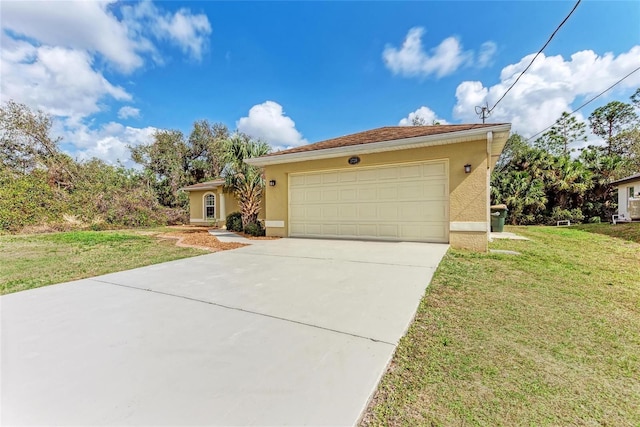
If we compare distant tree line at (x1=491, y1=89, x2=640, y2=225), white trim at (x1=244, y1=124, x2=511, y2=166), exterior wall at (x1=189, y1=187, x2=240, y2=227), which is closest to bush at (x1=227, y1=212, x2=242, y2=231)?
exterior wall at (x1=189, y1=187, x2=240, y2=227)

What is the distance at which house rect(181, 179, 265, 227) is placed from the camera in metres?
16.3

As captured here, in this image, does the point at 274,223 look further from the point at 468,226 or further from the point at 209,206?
the point at 209,206

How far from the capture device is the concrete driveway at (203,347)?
158cm

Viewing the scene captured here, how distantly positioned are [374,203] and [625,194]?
18.3 metres

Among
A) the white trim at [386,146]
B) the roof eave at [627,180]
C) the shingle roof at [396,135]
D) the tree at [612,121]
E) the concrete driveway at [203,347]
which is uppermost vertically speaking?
the tree at [612,121]

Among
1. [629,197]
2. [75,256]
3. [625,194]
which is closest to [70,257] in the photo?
[75,256]

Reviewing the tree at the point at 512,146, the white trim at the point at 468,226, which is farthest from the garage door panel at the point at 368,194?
the tree at the point at 512,146

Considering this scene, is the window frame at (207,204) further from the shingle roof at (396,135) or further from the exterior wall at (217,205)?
the shingle roof at (396,135)

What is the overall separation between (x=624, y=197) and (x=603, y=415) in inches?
872

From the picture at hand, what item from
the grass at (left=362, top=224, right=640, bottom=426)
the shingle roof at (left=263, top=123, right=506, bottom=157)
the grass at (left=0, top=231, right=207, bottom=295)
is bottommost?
the grass at (left=362, top=224, right=640, bottom=426)

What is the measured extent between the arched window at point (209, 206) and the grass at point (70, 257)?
25.4ft

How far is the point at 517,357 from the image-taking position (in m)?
2.12

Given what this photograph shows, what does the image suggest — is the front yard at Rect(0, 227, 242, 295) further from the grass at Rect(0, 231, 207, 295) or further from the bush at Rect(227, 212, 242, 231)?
the bush at Rect(227, 212, 242, 231)

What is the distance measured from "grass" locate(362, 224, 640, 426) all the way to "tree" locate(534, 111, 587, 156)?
27815 millimetres
